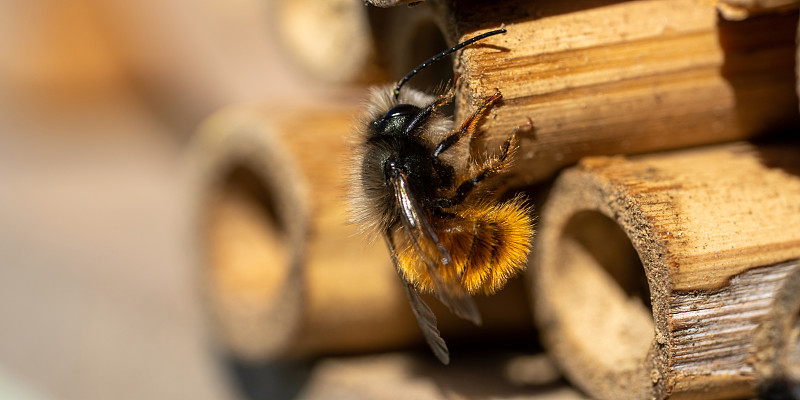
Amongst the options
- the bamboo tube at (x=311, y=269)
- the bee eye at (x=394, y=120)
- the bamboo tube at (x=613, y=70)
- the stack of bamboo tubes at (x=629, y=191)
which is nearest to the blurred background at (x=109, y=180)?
the bamboo tube at (x=311, y=269)

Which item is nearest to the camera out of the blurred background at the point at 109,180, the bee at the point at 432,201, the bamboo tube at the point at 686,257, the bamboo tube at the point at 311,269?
the bamboo tube at the point at 686,257

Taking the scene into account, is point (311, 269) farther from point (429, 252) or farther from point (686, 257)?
point (686, 257)

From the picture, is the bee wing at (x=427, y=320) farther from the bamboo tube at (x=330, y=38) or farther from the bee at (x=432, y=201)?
the bamboo tube at (x=330, y=38)

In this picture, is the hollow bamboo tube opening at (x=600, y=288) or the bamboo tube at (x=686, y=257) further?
the hollow bamboo tube opening at (x=600, y=288)

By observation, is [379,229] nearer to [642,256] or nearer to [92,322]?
[642,256]

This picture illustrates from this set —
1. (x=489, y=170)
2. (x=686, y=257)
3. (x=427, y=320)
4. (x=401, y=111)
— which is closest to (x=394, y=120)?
(x=401, y=111)

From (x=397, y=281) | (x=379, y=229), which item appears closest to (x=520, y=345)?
(x=397, y=281)

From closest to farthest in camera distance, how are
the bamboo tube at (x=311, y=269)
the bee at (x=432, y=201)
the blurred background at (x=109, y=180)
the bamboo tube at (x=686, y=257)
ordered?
the bamboo tube at (x=686, y=257), the bee at (x=432, y=201), the bamboo tube at (x=311, y=269), the blurred background at (x=109, y=180)
